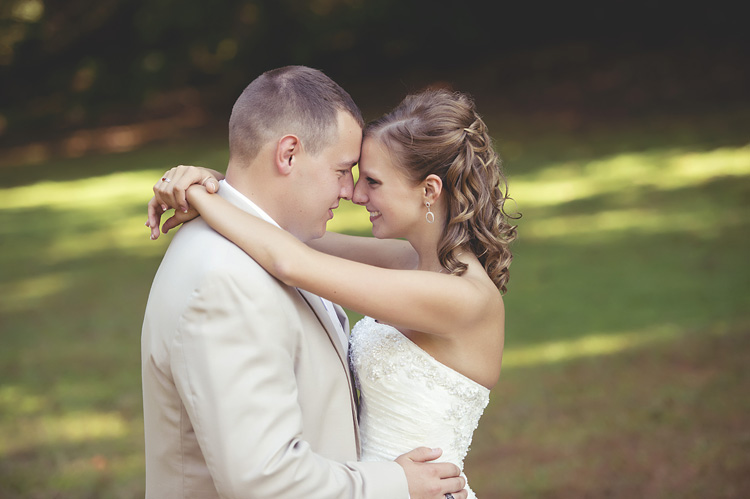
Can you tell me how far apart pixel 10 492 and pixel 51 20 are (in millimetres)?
20400

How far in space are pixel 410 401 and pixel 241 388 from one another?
1.01 meters

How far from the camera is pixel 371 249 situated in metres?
3.68

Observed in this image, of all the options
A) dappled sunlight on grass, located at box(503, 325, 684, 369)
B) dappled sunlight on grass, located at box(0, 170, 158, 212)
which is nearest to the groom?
dappled sunlight on grass, located at box(503, 325, 684, 369)

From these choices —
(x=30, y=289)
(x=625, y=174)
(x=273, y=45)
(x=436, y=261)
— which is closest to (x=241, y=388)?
(x=436, y=261)

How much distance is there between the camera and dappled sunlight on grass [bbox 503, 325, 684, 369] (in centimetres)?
718

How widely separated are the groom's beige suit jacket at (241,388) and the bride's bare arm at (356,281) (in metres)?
Answer: 0.06

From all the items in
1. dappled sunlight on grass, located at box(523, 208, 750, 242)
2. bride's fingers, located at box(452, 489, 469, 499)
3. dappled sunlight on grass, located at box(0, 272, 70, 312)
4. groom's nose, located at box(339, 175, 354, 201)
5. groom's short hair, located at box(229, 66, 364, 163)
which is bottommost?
bride's fingers, located at box(452, 489, 469, 499)

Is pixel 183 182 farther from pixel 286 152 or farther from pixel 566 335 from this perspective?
pixel 566 335

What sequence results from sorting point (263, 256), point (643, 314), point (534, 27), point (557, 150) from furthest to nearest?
point (534, 27)
point (557, 150)
point (643, 314)
point (263, 256)

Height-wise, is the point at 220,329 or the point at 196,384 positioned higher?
the point at 220,329

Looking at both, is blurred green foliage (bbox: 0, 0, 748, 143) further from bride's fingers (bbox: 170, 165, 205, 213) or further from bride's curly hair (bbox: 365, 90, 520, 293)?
bride's fingers (bbox: 170, 165, 205, 213)

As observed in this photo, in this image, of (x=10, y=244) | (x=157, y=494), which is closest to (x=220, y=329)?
(x=157, y=494)

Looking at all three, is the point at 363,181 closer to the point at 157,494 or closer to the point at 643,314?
the point at 157,494

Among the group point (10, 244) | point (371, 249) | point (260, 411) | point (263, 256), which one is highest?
point (10, 244)
